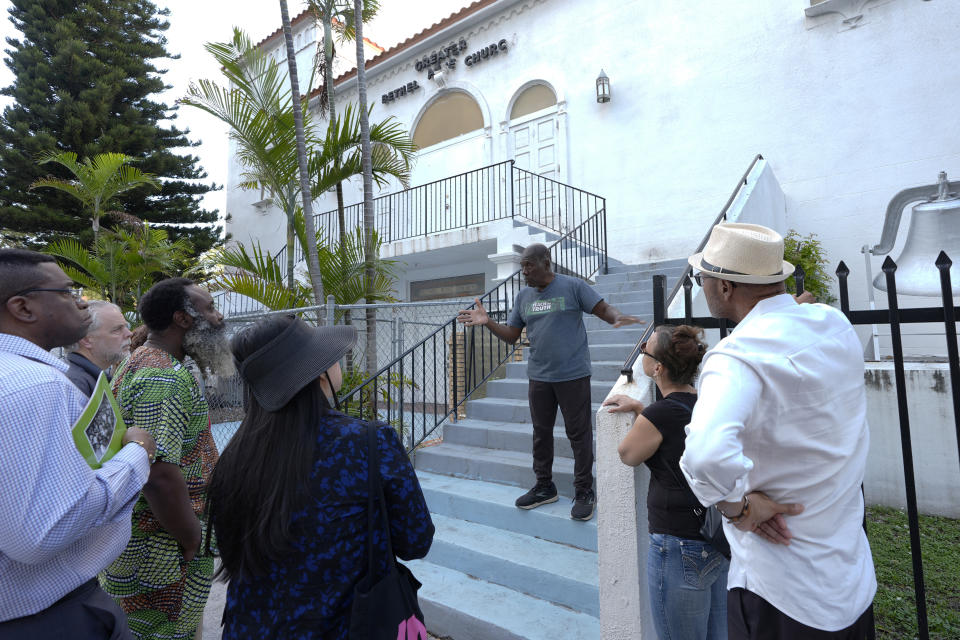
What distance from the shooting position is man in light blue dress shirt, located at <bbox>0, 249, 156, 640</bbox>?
110 centimetres

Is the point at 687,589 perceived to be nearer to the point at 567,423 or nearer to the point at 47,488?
the point at 567,423

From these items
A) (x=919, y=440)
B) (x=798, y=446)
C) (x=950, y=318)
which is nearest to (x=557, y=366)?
(x=950, y=318)

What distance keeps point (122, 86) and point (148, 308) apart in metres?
16.0

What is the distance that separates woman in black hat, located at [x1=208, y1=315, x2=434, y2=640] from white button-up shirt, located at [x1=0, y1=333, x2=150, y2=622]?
10.5 inches

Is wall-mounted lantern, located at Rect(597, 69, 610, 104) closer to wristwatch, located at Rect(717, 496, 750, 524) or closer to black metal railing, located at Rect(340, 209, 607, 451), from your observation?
black metal railing, located at Rect(340, 209, 607, 451)

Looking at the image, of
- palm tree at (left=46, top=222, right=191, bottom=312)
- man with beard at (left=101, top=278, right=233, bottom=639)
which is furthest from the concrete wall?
palm tree at (left=46, top=222, right=191, bottom=312)

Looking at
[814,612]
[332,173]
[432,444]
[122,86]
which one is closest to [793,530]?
[814,612]

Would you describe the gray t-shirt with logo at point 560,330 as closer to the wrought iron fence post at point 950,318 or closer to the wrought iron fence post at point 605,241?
the wrought iron fence post at point 950,318

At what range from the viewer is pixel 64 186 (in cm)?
934

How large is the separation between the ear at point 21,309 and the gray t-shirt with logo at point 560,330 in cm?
291

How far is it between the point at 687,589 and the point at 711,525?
254 mm

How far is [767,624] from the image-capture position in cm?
138

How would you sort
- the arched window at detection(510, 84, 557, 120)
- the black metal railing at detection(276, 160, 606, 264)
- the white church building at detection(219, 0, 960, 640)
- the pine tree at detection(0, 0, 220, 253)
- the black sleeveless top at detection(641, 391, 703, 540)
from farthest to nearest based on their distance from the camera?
the pine tree at detection(0, 0, 220, 253) < the arched window at detection(510, 84, 557, 120) < the black metal railing at detection(276, 160, 606, 264) < the white church building at detection(219, 0, 960, 640) < the black sleeveless top at detection(641, 391, 703, 540)

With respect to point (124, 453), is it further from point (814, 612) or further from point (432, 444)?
point (432, 444)
